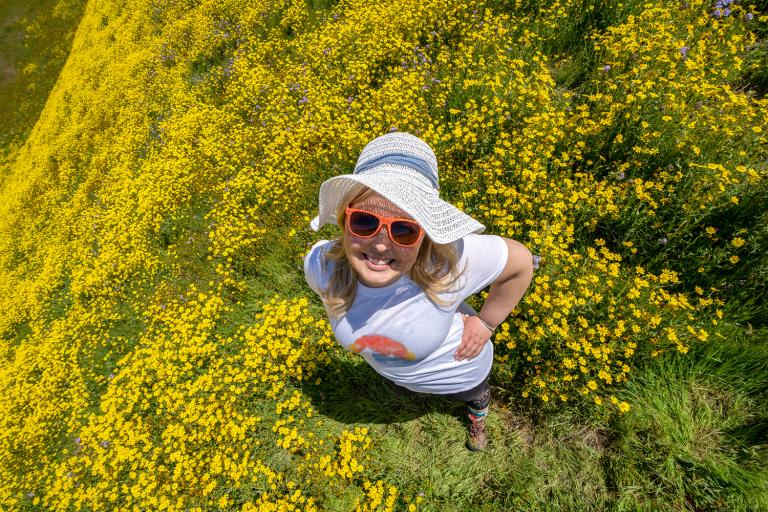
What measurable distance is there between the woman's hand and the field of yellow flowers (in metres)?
0.90

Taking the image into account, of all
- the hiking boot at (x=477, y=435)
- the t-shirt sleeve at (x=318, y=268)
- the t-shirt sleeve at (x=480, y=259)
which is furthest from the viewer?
the hiking boot at (x=477, y=435)

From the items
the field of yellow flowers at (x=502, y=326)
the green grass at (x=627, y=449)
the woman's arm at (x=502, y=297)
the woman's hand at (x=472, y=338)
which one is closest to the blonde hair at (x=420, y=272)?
the woman's arm at (x=502, y=297)

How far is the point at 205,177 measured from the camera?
6398mm

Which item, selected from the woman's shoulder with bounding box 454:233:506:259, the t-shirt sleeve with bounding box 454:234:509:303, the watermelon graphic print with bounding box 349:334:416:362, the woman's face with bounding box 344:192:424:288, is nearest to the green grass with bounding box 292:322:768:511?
the watermelon graphic print with bounding box 349:334:416:362

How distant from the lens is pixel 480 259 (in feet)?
5.65

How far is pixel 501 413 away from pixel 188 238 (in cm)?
558

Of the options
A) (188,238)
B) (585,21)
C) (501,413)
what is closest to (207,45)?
(188,238)

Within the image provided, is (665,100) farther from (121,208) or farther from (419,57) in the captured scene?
(121,208)

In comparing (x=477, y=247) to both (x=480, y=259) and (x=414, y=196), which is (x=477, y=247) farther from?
(x=414, y=196)

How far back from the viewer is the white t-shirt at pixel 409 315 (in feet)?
5.74

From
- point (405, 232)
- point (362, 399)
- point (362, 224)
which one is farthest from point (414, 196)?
point (362, 399)

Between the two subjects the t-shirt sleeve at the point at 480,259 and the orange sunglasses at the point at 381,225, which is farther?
the t-shirt sleeve at the point at 480,259

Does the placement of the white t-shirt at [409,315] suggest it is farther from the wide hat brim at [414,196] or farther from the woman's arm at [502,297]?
the wide hat brim at [414,196]

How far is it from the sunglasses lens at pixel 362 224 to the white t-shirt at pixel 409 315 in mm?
339
